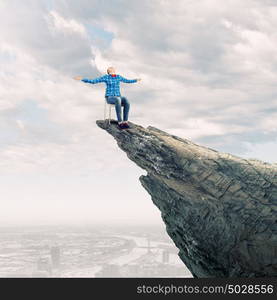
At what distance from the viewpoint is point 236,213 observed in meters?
22.0

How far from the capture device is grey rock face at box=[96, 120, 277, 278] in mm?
21562

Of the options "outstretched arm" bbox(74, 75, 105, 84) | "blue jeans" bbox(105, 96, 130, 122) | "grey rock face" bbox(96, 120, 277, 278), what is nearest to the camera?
"outstretched arm" bbox(74, 75, 105, 84)

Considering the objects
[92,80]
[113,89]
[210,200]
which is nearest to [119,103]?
[113,89]

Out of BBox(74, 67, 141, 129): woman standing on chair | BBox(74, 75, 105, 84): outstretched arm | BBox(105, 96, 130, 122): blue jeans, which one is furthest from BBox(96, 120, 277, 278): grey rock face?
BBox(74, 75, 105, 84): outstretched arm

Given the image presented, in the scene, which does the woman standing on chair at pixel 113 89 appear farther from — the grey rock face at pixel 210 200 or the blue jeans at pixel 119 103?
the grey rock face at pixel 210 200

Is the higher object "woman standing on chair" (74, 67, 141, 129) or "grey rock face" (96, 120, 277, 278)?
"woman standing on chair" (74, 67, 141, 129)

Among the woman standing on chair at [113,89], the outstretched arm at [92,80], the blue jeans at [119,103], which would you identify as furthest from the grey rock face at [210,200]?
the outstretched arm at [92,80]

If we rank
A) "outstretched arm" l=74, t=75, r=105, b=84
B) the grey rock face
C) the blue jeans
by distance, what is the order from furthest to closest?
1. the blue jeans
2. the grey rock face
3. "outstretched arm" l=74, t=75, r=105, b=84

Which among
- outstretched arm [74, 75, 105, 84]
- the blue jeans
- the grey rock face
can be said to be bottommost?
the grey rock face

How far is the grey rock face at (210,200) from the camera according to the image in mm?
21562

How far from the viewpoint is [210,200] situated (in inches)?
884

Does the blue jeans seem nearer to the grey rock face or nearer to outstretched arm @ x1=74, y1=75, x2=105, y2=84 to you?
outstretched arm @ x1=74, y1=75, x2=105, y2=84

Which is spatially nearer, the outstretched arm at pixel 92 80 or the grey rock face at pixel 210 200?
the outstretched arm at pixel 92 80

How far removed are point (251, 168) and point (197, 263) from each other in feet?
A: 26.5
